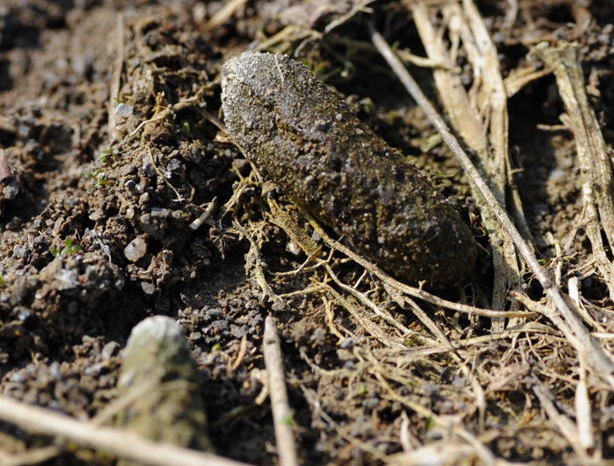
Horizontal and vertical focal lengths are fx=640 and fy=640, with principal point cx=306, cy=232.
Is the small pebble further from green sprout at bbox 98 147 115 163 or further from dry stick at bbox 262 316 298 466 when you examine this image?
dry stick at bbox 262 316 298 466

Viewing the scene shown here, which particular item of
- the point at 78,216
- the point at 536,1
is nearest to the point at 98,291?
the point at 78,216

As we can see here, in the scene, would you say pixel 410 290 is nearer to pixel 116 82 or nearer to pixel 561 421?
pixel 561 421

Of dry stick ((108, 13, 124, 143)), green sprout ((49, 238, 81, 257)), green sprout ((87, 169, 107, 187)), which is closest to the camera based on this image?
green sprout ((49, 238, 81, 257))

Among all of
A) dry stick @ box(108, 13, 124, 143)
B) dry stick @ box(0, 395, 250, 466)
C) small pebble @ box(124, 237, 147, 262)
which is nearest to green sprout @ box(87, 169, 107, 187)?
dry stick @ box(108, 13, 124, 143)

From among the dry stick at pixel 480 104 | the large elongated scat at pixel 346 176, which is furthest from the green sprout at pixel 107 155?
the dry stick at pixel 480 104

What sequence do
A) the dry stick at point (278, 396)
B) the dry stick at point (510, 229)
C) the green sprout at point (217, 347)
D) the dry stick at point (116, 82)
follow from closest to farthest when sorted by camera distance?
1. the dry stick at point (278, 396)
2. the dry stick at point (510, 229)
3. the green sprout at point (217, 347)
4. the dry stick at point (116, 82)

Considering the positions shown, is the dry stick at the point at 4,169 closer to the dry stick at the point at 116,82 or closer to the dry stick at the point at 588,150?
the dry stick at the point at 116,82

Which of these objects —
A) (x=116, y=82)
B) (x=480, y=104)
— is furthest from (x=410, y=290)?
(x=116, y=82)
